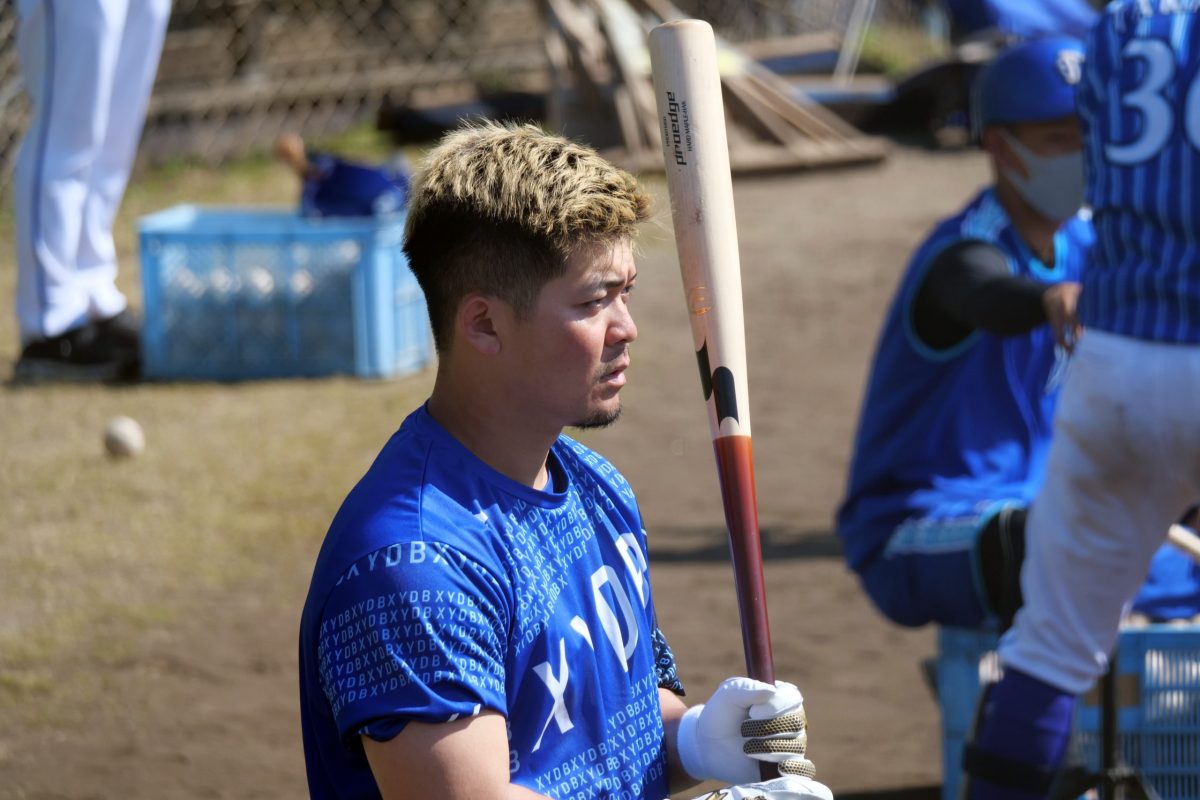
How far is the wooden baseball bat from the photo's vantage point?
199 cm

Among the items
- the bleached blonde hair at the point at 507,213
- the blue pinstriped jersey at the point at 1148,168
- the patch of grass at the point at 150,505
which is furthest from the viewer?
the patch of grass at the point at 150,505

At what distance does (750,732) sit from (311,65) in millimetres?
11847

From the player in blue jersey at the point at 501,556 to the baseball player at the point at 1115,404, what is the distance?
137cm

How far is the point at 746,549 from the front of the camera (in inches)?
81.5

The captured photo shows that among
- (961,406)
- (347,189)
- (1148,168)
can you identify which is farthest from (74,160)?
(1148,168)

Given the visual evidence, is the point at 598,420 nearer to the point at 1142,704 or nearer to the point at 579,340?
the point at 579,340

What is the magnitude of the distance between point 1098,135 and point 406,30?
11.3 metres

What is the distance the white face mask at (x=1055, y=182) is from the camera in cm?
382

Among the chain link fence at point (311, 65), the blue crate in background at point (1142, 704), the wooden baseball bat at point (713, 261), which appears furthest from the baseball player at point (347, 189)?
the wooden baseball bat at point (713, 261)

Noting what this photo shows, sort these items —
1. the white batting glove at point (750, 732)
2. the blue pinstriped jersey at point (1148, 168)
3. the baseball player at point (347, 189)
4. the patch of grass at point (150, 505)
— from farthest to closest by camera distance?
the baseball player at point (347, 189)
the patch of grass at point (150, 505)
the blue pinstriped jersey at point (1148, 168)
the white batting glove at point (750, 732)

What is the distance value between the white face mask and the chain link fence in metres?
7.91

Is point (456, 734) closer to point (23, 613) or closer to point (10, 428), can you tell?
point (23, 613)

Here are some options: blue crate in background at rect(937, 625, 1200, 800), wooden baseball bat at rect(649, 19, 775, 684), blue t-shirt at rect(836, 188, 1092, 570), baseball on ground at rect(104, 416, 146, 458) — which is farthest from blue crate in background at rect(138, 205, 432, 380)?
wooden baseball bat at rect(649, 19, 775, 684)

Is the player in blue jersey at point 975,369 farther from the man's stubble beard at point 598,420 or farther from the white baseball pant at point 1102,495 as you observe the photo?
the man's stubble beard at point 598,420
